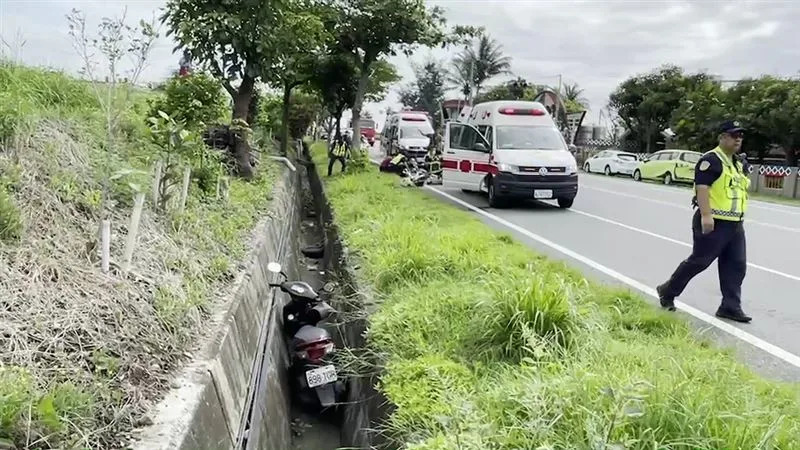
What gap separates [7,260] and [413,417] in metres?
2.41

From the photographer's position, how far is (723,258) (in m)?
5.75

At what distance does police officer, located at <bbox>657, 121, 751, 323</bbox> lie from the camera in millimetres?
5543

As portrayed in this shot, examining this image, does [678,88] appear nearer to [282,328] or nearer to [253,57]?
[253,57]

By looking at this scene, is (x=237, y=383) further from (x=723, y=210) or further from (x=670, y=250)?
(x=670, y=250)

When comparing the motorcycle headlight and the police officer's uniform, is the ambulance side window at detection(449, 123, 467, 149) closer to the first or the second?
the motorcycle headlight

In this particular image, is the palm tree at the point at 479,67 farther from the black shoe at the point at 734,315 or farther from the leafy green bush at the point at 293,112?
the black shoe at the point at 734,315

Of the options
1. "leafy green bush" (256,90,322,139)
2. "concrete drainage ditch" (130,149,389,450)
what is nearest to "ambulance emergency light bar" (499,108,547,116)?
"concrete drainage ditch" (130,149,389,450)

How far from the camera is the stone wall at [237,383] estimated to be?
318 cm

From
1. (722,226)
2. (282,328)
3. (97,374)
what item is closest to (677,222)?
(722,226)

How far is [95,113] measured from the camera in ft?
24.8

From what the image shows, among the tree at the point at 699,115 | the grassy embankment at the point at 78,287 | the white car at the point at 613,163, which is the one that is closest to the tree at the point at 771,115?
the tree at the point at 699,115

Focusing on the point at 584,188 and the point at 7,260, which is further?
the point at 584,188

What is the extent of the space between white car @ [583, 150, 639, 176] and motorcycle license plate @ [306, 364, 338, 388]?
2563 centimetres

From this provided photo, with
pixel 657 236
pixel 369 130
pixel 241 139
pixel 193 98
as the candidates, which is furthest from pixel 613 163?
pixel 369 130
